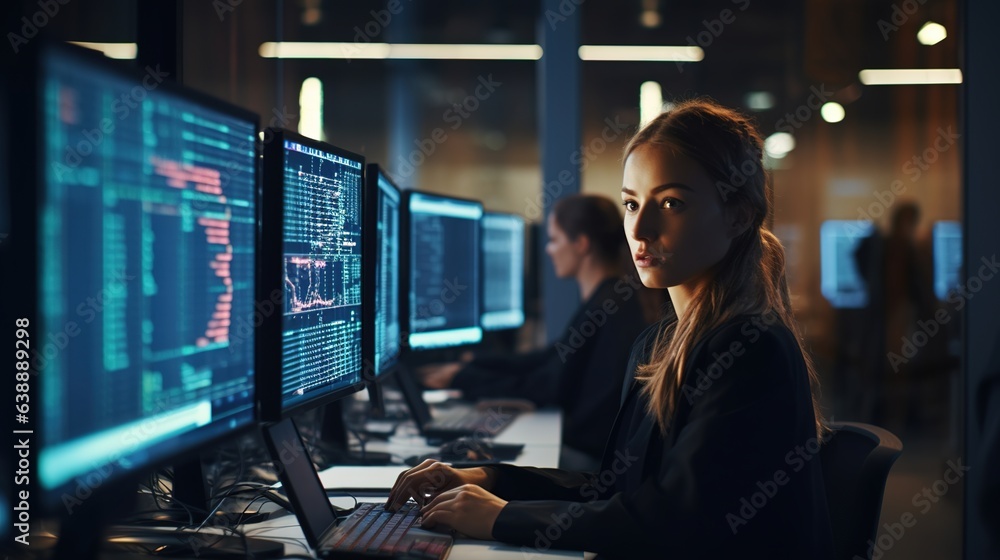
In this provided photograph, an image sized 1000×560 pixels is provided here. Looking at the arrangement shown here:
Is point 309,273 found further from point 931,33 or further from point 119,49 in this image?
point 931,33

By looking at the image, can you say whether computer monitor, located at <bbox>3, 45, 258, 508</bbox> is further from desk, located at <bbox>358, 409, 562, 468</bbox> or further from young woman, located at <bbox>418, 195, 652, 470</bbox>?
young woman, located at <bbox>418, 195, 652, 470</bbox>

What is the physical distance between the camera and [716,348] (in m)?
1.22

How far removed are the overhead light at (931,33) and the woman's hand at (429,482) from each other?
3.13 metres

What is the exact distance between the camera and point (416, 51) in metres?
6.73

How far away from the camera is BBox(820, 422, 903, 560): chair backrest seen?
1338mm

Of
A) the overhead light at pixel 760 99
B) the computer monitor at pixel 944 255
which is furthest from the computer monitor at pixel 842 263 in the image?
the overhead light at pixel 760 99

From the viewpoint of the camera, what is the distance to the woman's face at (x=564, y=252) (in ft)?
9.93

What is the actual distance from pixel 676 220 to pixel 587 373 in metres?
1.41

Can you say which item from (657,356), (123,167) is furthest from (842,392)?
(123,167)

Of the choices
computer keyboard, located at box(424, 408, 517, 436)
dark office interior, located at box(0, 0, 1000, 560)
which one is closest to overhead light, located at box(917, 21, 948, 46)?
dark office interior, located at box(0, 0, 1000, 560)

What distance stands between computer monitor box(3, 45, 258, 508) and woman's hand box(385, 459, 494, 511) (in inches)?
14.3

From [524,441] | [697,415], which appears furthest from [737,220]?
[524,441]

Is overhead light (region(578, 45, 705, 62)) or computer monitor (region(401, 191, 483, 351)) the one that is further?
overhead light (region(578, 45, 705, 62))

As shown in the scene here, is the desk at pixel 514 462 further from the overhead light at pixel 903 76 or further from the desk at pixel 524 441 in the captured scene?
the overhead light at pixel 903 76
